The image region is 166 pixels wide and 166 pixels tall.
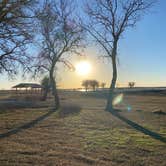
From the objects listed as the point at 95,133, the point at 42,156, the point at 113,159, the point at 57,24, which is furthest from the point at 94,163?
the point at 57,24

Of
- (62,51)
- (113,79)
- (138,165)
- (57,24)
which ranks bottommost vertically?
(138,165)

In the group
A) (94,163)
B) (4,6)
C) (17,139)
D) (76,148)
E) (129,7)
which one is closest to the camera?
(94,163)

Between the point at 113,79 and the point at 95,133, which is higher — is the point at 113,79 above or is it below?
above

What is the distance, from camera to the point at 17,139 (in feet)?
29.0

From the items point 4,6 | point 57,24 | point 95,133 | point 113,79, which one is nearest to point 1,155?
point 95,133

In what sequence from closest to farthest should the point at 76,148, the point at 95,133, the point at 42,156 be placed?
the point at 42,156 → the point at 76,148 → the point at 95,133

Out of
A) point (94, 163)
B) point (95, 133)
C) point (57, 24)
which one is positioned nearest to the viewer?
point (94, 163)

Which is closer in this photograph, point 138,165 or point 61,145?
point 138,165

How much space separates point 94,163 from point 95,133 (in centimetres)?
380

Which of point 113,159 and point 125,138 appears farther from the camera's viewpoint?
point 125,138

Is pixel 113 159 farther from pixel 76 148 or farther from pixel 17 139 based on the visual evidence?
pixel 17 139

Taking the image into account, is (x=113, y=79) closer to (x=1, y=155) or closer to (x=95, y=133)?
(x=95, y=133)

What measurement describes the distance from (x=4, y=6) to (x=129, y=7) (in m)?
11.8

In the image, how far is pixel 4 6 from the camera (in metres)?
12.5
